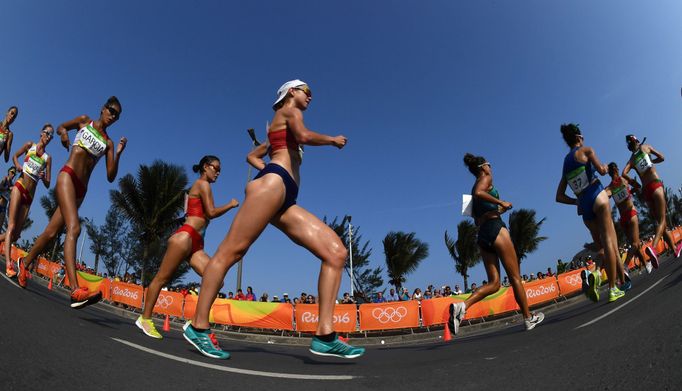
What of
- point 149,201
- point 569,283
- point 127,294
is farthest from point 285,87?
point 149,201

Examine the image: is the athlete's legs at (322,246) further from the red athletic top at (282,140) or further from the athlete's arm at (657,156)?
the athlete's arm at (657,156)

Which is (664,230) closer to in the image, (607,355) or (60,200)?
(607,355)

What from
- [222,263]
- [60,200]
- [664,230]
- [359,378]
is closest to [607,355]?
[359,378]

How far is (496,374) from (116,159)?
15.2ft

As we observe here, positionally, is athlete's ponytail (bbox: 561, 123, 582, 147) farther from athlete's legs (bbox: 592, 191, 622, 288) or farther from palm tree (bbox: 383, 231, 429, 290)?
palm tree (bbox: 383, 231, 429, 290)

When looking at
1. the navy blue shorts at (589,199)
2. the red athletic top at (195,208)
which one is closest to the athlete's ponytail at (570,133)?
the navy blue shorts at (589,199)

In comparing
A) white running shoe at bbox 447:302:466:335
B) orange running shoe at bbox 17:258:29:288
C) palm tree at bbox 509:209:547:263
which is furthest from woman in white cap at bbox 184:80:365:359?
palm tree at bbox 509:209:547:263

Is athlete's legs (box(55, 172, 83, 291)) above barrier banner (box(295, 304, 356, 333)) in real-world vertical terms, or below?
above

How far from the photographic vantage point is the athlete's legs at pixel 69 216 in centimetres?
388

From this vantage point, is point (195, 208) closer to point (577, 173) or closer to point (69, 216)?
point (69, 216)

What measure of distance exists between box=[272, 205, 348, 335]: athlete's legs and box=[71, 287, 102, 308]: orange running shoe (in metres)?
2.55

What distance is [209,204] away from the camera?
4316mm

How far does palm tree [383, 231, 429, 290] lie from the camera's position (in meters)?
27.0

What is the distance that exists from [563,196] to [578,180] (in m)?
0.49
